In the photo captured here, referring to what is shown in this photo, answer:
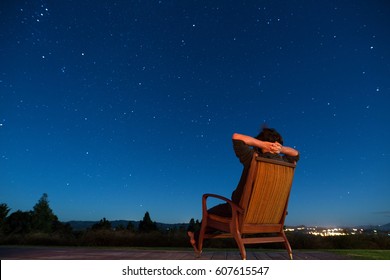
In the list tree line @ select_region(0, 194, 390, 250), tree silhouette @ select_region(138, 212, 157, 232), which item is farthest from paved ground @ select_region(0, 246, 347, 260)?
tree silhouette @ select_region(138, 212, 157, 232)

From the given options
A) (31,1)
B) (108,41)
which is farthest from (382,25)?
(31,1)

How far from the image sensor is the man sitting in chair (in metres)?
2.68

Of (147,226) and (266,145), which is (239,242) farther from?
(147,226)

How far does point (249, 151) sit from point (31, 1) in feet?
22.7

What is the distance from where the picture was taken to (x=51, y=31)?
24.1ft

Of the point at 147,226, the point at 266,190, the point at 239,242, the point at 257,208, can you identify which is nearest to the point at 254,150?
the point at 266,190

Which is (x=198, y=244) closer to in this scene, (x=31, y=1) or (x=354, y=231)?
(x=354, y=231)

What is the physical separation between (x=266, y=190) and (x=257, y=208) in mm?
165

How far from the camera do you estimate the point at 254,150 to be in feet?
9.15

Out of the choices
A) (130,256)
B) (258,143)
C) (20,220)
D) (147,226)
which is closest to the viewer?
(258,143)

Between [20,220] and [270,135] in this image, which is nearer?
[270,135]

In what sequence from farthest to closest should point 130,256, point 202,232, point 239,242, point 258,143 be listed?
point 130,256, point 202,232, point 258,143, point 239,242

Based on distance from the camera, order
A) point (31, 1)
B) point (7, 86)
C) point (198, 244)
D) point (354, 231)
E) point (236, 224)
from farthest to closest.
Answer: point (7, 86) → point (31, 1) → point (354, 231) → point (198, 244) → point (236, 224)

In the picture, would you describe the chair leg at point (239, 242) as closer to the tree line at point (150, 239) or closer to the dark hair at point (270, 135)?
the dark hair at point (270, 135)
